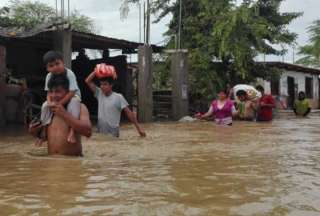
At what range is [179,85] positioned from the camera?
1742 cm

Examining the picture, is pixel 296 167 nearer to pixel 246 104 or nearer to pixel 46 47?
pixel 246 104

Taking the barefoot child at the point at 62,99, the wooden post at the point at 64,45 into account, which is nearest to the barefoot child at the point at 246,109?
the wooden post at the point at 64,45

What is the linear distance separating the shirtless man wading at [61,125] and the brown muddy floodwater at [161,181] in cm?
15

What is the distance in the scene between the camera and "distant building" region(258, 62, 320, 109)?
31.6m

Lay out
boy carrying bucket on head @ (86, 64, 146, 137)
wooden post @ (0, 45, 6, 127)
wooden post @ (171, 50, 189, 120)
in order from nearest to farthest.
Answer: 1. boy carrying bucket on head @ (86, 64, 146, 137)
2. wooden post @ (0, 45, 6, 127)
3. wooden post @ (171, 50, 189, 120)

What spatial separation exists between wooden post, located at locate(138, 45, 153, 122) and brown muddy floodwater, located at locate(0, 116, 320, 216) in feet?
27.3

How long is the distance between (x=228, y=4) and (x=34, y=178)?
16406 mm

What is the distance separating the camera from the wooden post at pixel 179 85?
1731cm

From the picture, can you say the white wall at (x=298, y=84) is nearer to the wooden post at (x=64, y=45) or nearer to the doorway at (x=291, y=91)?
the doorway at (x=291, y=91)

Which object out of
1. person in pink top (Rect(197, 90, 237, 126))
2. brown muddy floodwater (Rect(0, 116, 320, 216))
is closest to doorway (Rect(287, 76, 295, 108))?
person in pink top (Rect(197, 90, 237, 126))

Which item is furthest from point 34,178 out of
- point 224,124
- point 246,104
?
point 246,104

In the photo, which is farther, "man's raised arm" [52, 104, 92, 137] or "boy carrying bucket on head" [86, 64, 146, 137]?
"boy carrying bucket on head" [86, 64, 146, 137]

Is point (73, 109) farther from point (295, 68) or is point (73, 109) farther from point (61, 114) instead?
point (295, 68)

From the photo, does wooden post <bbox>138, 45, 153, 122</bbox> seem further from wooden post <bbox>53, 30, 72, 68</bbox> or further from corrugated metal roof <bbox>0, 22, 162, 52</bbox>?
wooden post <bbox>53, 30, 72, 68</bbox>
